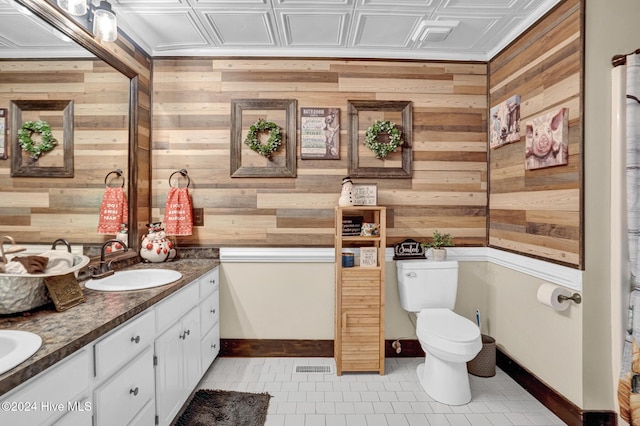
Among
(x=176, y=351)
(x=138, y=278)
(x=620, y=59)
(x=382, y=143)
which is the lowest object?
(x=176, y=351)

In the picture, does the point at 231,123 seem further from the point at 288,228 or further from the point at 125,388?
the point at 125,388

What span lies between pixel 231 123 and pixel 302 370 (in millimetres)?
2095

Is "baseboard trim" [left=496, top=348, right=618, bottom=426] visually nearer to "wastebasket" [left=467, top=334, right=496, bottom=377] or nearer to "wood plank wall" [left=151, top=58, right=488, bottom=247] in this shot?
"wastebasket" [left=467, top=334, right=496, bottom=377]

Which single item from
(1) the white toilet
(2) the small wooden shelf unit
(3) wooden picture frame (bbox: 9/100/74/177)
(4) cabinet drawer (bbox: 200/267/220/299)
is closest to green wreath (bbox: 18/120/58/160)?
(3) wooden picture frame (bbox: 9/100/74/177)

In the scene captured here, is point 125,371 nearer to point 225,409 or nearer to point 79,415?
point 79,415

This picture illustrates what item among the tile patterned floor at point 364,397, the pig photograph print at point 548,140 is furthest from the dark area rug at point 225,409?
the pig photograph print at point 548,140

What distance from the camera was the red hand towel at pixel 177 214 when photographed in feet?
8.96

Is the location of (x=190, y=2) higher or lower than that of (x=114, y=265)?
higher

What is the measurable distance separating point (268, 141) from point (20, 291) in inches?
73.0

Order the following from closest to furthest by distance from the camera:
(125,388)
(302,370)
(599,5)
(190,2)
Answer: (125,388) → (599,5) → (190,2) → (302,370)

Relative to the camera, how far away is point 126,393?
4.79 feet

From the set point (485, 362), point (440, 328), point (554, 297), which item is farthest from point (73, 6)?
point (485, 362)

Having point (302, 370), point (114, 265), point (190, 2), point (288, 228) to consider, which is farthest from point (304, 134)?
point (302, 370)

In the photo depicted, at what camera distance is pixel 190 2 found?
7.23ft
